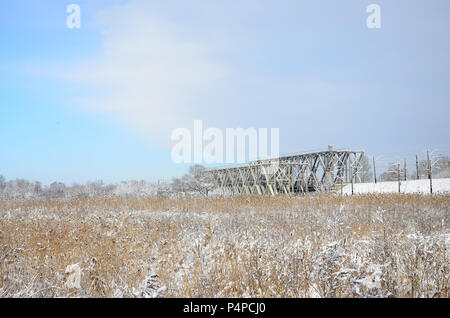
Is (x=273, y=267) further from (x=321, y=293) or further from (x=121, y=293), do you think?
(x=121, y=293)

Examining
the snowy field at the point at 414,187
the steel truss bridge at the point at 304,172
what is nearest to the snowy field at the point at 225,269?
the snowy field at the point at 414,187

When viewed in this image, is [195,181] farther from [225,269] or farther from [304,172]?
[225,269]

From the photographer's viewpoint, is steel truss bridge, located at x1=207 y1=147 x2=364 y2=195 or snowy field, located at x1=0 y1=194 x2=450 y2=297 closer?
snowy field, located at x1=0 y1=194 x2=450 y2=297

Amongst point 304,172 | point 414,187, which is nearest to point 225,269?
point 414,187

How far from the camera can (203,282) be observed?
11.1 feet

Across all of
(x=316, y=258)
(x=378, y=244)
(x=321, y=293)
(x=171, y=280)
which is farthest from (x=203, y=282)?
(x=378, y=244)

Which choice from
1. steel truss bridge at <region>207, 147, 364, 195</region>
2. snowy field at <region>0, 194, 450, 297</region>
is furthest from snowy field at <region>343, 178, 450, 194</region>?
snowy field at <region>0, 194, 450, 297</region>

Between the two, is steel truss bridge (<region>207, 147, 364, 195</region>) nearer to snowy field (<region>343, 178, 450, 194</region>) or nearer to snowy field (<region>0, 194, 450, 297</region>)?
snowy field (<region>343, 178, 450, 194</region>)

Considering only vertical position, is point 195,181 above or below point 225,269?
below

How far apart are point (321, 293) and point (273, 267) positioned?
2.28 feet

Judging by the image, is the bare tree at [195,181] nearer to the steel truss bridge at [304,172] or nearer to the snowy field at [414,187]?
the steel truss bridge at [304,172]

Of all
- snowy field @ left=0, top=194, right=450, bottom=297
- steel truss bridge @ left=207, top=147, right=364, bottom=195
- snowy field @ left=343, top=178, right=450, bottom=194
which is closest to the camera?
snowy field @ left=0, top=194, right=450, bottom=297

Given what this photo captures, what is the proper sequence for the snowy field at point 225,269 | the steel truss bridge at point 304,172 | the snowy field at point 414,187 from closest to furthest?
the snowy field at point 225,269 → the snowy field at point 414,187 → the steel truss bridge at point 304,172
